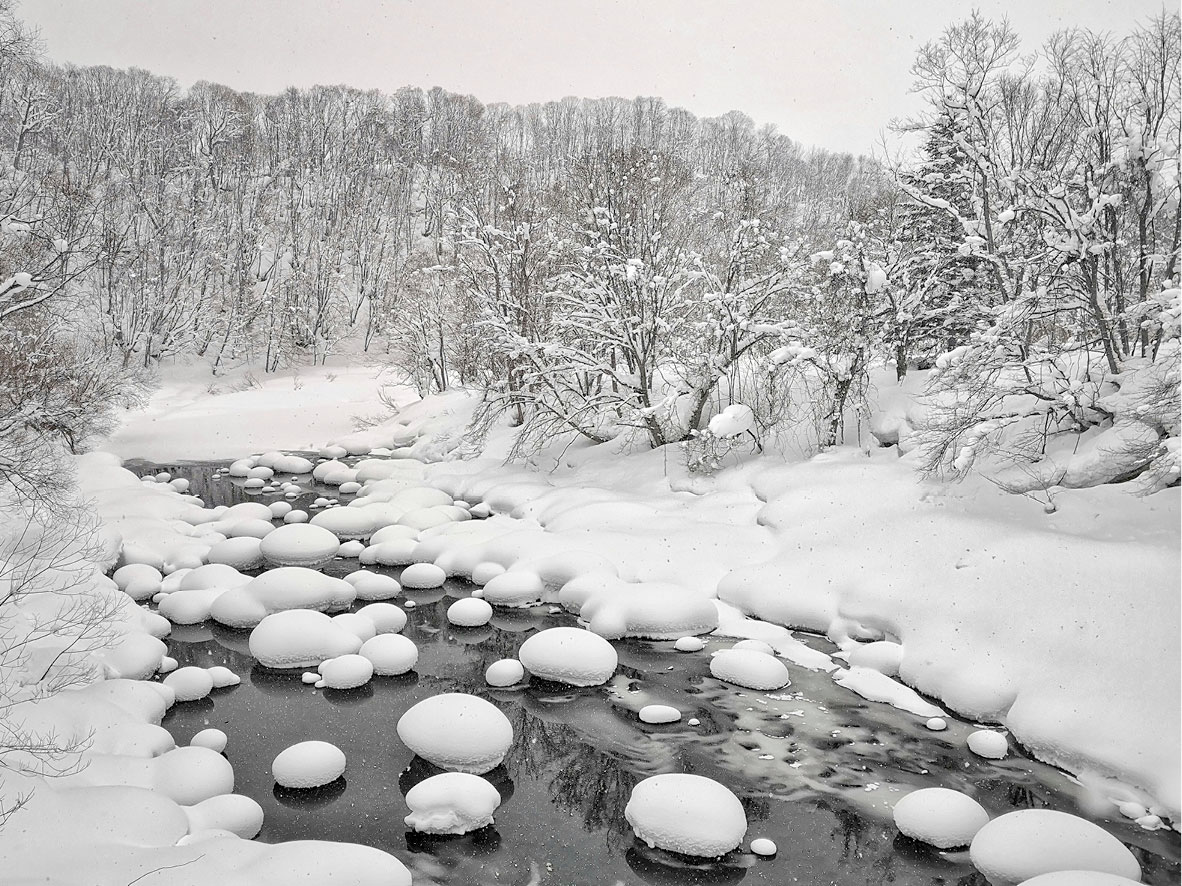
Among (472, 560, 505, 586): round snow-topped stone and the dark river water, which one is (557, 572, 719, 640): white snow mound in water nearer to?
the dark river water

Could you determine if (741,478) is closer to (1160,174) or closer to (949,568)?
(949,568)

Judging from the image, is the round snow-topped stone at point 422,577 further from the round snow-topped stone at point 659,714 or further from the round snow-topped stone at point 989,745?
the round snow-topped stone at point 989,745

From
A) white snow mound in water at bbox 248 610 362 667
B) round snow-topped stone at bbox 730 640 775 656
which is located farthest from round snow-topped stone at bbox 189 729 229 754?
round snow-topped stone at bbox 730 640 775 656

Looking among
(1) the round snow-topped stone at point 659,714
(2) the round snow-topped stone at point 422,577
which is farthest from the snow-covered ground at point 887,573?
(1) the round snow-topped stone at point 659,714

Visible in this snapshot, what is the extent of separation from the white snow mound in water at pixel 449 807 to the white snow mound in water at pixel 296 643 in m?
3.46

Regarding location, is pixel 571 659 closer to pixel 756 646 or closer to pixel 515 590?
pixel 756 646

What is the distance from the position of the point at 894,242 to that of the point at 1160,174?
6361 millimetres

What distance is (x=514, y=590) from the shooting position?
1227 cm

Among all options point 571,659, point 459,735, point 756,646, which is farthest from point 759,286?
point 459,735

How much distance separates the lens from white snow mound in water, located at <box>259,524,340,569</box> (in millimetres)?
13742

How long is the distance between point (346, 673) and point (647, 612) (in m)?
4.04

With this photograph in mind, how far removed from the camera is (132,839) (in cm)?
615

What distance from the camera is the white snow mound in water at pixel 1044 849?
6125mm

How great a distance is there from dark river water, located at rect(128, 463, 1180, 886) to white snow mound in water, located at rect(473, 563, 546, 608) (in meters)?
1.32
